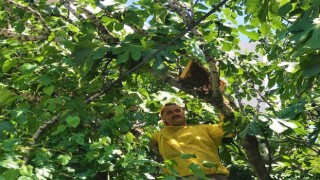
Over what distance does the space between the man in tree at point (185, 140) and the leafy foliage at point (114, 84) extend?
0.65 ft

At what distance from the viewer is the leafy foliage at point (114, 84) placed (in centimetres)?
298

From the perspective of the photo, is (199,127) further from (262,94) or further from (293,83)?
(262,94)

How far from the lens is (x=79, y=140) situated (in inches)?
119

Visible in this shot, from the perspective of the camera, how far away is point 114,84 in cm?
381

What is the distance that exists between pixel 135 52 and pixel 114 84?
2.60 feet

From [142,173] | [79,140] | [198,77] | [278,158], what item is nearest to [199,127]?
[198,77]

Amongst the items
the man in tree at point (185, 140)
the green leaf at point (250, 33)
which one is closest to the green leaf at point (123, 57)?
the green leaf at point (250, 33)

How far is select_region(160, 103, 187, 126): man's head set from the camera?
14.4 feet

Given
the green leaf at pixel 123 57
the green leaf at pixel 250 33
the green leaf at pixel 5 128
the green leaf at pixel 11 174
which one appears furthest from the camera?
the green leaf at pixel 250 33

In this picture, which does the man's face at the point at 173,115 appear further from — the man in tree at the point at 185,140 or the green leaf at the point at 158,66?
the green leaf at the point at 158,66

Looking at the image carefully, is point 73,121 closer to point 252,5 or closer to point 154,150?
point 252,5

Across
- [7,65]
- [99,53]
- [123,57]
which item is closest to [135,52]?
[123,57]

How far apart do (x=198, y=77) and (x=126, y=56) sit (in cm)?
104

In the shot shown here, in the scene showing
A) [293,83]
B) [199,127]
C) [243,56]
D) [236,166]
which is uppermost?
[243,56]
